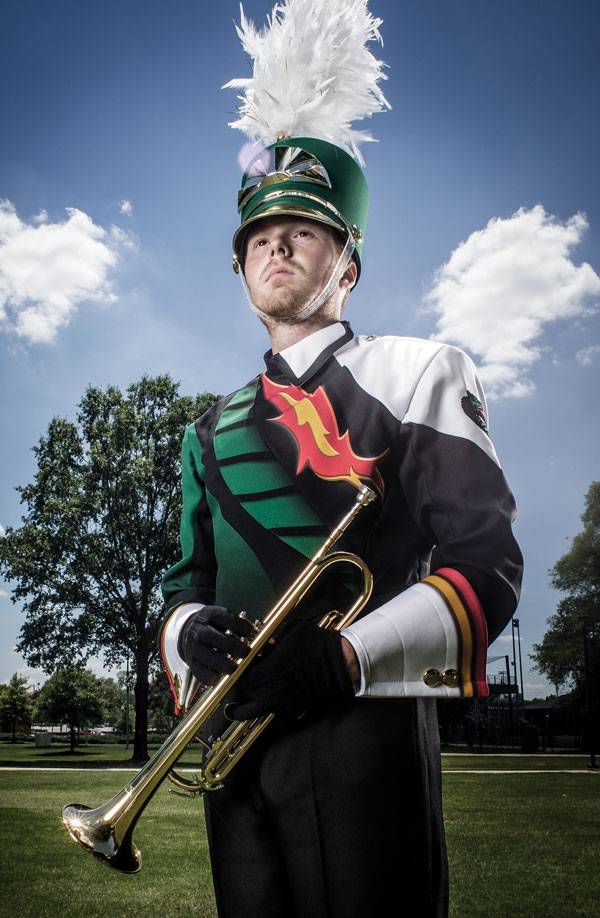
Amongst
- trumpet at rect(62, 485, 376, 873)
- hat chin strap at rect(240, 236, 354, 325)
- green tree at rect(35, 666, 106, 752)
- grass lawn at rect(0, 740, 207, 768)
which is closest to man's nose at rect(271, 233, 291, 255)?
hat chin strap at rect(240, 236, 354, 325)

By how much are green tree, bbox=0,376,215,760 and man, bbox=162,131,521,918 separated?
16999mm

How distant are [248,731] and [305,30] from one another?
2.25m

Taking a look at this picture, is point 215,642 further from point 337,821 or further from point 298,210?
point 298,210

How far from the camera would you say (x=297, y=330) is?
2355 mm

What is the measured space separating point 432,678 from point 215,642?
1.78 feet

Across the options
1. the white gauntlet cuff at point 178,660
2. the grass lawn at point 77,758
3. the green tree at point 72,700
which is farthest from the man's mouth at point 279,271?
the green tree at point 72,700

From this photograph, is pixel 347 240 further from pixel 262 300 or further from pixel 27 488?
pixel 27 488

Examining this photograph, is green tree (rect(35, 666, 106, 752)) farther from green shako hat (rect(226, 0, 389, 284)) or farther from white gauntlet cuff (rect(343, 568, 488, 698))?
white gauntlet cuff (rect(343, 568, 488, 698))

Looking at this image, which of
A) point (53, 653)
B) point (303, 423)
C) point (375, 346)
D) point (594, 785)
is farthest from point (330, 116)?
point (53, 653)

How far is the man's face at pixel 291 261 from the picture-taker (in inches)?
88.6

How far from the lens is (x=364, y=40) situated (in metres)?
2.46

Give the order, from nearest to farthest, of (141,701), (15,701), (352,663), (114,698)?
(352,663) → (141,701) → (15,701) → (114,698)

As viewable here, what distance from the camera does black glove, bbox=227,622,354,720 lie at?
1.61 metres

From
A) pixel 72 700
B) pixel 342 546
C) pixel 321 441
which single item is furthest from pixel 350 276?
pixel 72 700
